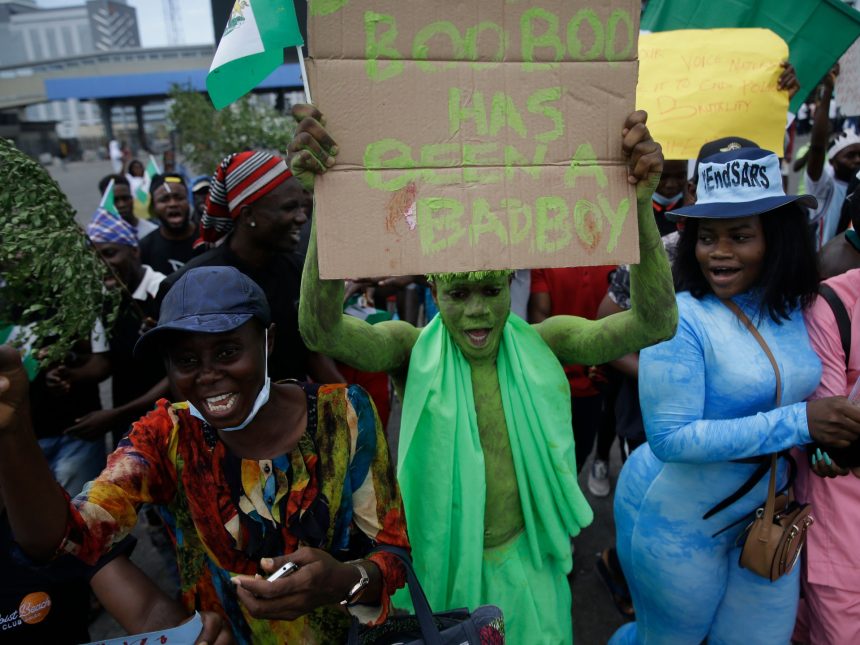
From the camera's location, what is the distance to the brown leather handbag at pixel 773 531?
1.87 metres

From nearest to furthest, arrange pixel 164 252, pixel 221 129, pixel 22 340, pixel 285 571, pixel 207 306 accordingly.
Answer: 1. pixel 285 571
2. pixel 207 306
3. pixel 22 340
4. pixel 164 252
5. pixel 221 129

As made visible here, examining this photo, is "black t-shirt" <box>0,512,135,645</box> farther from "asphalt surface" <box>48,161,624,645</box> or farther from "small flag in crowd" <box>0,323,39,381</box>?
"asphalt surface" <box>48,161,624,645</box>

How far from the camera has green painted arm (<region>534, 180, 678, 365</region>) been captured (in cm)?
166

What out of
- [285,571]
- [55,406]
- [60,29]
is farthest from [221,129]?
[60,29]

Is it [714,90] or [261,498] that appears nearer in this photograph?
[261,498]

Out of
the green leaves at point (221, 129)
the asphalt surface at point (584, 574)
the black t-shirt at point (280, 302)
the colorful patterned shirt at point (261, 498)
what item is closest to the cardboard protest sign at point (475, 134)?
the colorful patterned shirt at point (261, 498)

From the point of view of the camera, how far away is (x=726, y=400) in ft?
6.36

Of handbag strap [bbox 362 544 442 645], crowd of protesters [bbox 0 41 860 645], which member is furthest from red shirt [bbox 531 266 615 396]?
handbag strap [bbox 362 544 442 645]

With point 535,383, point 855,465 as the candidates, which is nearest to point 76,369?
point 535,383

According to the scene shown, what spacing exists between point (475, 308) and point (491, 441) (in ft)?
1.43

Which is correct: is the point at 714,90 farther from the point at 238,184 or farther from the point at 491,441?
the point at 238,184

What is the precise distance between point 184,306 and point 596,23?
117 centimetres

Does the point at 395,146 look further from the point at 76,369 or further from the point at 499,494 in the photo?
the point at 76,369

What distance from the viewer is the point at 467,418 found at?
74.9 inches
